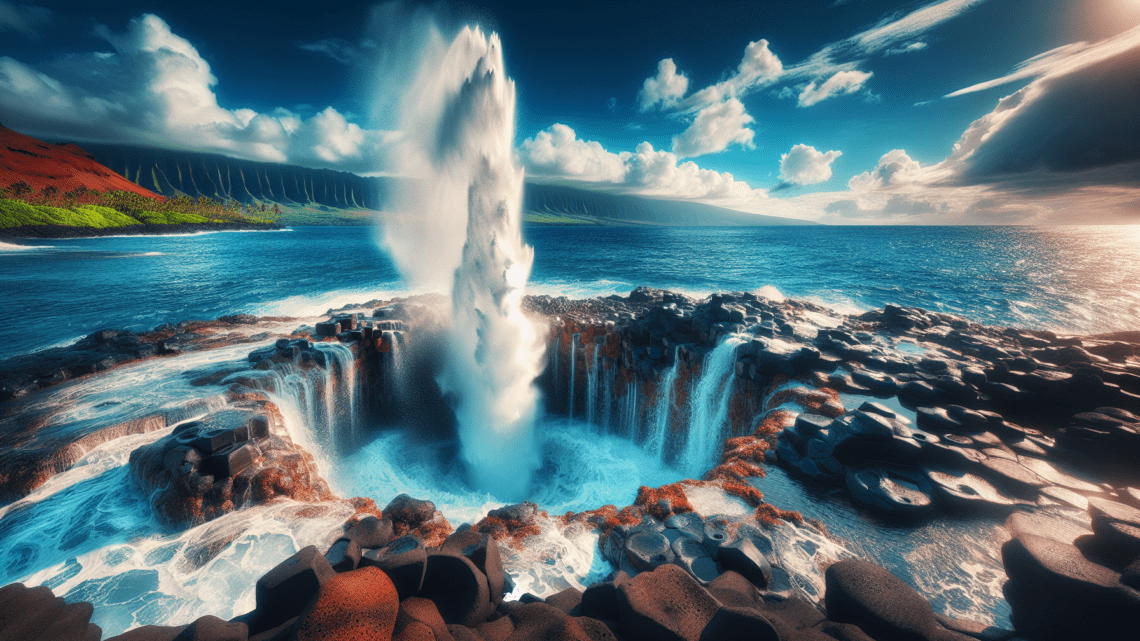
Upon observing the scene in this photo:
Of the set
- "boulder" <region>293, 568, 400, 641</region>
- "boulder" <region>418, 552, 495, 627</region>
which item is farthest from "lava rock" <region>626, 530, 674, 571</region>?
"boulder" <region>293, 568, 400, 641</region>

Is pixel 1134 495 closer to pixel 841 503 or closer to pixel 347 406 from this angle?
pixel 841 503

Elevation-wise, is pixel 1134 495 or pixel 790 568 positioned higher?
pixel 1134 495

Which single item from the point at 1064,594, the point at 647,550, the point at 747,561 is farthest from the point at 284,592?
the point at 1064,594

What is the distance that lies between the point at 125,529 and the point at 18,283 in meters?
51.3

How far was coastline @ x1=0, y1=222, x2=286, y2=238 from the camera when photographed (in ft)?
213

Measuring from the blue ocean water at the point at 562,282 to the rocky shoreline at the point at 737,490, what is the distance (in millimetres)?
15916

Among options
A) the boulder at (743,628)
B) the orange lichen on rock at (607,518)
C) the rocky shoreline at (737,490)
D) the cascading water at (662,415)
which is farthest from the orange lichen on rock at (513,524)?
the cascading water at (662,415)

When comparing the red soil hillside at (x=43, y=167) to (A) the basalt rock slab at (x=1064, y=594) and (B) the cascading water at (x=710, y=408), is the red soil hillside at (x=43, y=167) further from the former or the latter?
(A) the basalt rock slab at (x=1064, y=594)

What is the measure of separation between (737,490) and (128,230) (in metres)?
140

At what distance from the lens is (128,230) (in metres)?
86.9

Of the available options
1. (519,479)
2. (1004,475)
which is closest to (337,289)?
(519,479)

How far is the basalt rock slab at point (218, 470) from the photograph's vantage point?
8.39 metres

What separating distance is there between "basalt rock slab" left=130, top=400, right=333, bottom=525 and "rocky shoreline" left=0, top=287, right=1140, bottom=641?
50 mm

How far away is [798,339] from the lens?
16.5 meters
